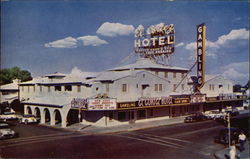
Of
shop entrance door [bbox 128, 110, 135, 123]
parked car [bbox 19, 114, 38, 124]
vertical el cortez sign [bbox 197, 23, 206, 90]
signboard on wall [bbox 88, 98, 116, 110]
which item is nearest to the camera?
signboard on wall [bbox 88, 98, 116, 110]

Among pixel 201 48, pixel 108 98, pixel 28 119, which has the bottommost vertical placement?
pixel 28 119

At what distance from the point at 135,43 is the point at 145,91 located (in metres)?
16.9

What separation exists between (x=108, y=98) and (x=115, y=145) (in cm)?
1059

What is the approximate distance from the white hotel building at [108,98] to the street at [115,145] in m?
5.09

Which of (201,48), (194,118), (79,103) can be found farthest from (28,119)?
(201,48)

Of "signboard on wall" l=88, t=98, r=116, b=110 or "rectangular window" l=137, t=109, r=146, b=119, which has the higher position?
"signboard on wall" l=88, t=98, r=116, b=110

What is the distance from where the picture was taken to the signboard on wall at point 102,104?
3278 cm

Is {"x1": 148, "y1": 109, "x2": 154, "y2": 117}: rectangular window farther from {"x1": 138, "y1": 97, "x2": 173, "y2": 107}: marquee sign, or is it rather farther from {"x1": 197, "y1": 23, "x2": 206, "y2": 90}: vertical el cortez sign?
{"x1": 197, "y1": 23, "x2": 206, "y2": 90}: vertical el cortez sign

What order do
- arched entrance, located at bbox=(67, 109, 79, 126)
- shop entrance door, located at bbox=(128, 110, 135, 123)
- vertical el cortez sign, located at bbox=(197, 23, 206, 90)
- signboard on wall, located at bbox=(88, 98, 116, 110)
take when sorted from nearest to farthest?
signboard on wall, located at bbox=(88, 98, 116, 110), shop entrance door, located at bbox=(128, 110, 135, 123), arched entrance, located at bbox=(67, 109, 79, 126), vertical el cortez sign, located at bbox=(197, 23, 206, 90)

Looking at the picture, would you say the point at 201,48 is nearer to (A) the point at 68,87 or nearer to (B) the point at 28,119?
(A) the point at 68,87

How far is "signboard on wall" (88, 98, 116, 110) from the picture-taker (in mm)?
32781

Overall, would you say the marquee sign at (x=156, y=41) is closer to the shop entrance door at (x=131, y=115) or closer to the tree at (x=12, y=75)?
the shop entrance door at (x=131, y=115)

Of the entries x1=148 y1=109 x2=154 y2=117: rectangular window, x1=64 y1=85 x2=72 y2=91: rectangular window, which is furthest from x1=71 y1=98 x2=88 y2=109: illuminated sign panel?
x1=148 y1=109 x2=154 y2=117: rectangular window

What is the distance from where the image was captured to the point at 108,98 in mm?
33156
